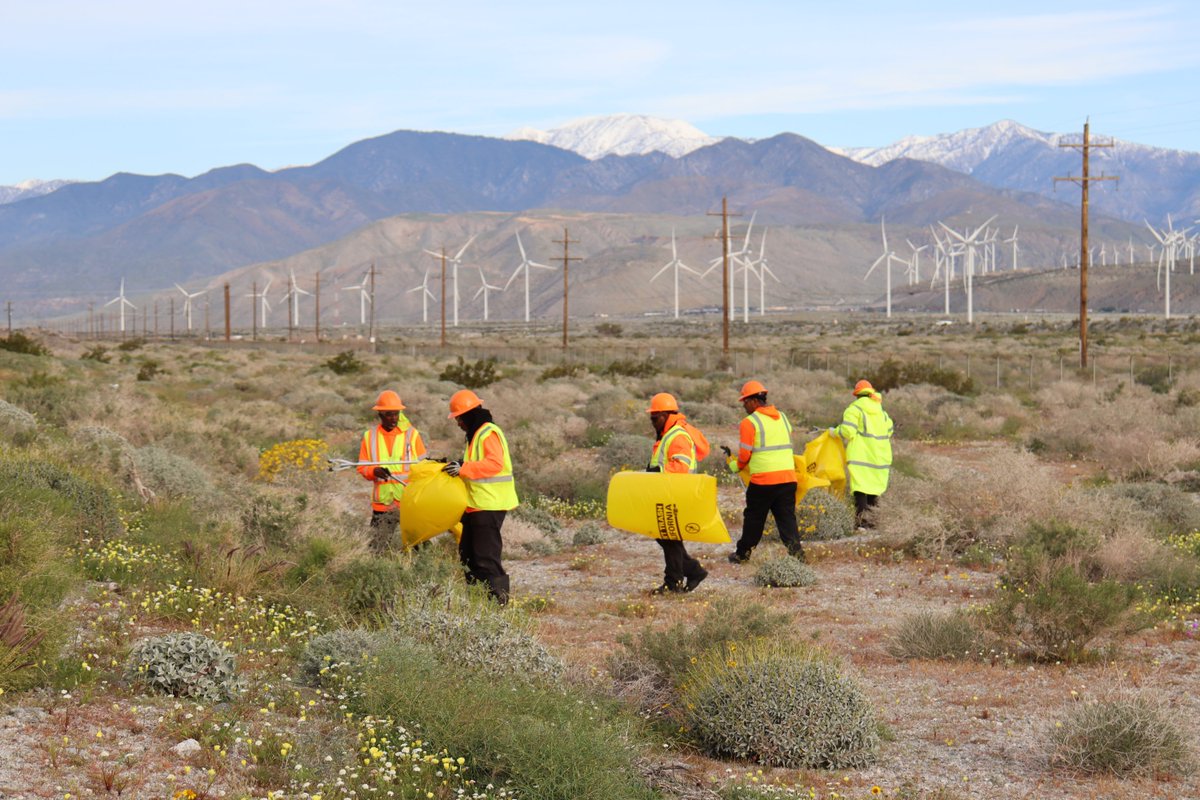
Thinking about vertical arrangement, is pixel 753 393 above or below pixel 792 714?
above

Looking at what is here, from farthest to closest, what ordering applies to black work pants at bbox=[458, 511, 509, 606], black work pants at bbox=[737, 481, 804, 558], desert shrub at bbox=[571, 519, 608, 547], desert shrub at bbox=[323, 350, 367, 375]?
desert shrub at bbox=[323, 350, 367, 375]
desert shrub at bbox=[571, 519, 608, 547]
black work pants at bbox=[737, 481, 804, 558]
black work pants at bbox=[458, 511, 509, 606]

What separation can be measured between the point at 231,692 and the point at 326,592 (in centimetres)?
229

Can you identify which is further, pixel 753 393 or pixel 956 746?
pixel 753 393

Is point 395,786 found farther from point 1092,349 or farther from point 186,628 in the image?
point 1092,349

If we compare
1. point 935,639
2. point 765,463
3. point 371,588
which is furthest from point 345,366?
point 935,639

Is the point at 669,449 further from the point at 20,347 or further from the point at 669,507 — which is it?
the point at 20,347

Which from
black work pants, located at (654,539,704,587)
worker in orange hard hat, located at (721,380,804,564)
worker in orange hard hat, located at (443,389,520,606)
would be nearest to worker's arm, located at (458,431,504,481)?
worker in orange hard hat, located at (443,389,520,606)

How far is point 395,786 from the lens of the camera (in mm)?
5801

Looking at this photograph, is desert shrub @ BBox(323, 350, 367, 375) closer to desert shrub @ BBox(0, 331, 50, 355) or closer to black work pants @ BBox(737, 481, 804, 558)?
desert shrub @ BBox(0, 331, 50, 355)

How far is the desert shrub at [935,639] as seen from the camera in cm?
902

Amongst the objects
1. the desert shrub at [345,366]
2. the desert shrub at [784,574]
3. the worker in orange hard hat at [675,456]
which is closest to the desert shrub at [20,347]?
the desert shrub at [345,366]

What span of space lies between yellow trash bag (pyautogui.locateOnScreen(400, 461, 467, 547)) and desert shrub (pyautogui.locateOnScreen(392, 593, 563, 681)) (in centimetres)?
181

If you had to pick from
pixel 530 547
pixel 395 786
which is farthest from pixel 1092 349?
pixel 395 786

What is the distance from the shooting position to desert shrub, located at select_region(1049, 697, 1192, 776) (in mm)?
6574
